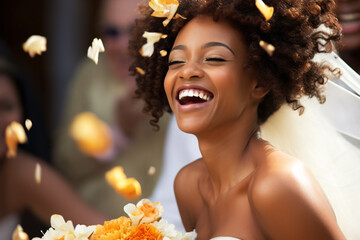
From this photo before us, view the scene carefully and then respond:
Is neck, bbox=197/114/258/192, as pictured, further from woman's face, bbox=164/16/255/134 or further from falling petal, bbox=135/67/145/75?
falling petal, bbox=135/67/145/75

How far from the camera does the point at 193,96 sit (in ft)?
5.69

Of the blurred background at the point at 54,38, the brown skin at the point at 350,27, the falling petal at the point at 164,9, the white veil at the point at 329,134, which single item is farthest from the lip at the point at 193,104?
the blurred background at the point at 54,38

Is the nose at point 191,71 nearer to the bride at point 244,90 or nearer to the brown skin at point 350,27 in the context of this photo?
the bride at point 244,90

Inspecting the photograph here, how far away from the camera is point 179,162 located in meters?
2.62

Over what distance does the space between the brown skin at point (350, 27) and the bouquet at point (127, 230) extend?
1.44 metres

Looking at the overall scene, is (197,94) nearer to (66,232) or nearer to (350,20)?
(66,232)

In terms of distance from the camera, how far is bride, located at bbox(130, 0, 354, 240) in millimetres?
1592

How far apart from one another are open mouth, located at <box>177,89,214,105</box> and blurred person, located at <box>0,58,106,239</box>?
1.46m

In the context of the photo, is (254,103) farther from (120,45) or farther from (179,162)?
(120,45)

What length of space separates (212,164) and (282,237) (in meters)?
0.36

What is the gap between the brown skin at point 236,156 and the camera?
154 centimetres

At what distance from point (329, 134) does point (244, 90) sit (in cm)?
46

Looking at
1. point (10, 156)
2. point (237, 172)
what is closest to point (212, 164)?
point (237, 172)

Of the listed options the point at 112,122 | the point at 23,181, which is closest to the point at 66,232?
the point at 23,181
